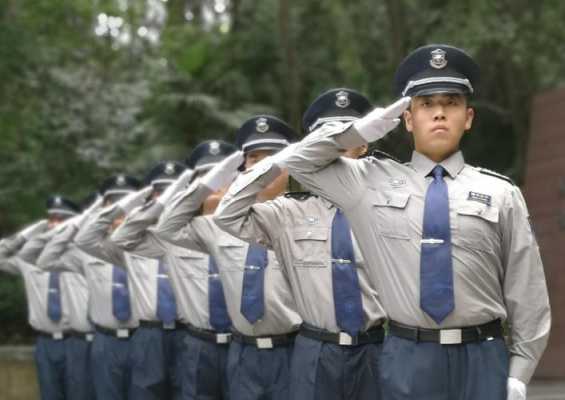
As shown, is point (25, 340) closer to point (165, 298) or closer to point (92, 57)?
point (92, 57)

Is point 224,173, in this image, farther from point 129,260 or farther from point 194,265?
point 129,260

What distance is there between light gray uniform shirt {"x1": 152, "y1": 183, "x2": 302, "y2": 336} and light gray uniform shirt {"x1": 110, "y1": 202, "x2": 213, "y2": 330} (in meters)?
0.89

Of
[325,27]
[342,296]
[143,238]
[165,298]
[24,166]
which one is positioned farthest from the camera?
[325,27]

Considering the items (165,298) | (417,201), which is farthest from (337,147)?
(165,298)

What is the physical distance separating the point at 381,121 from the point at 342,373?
209 centimetres

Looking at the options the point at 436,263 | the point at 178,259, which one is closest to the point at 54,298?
the point at 178,259

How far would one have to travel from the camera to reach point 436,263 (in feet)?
19.1

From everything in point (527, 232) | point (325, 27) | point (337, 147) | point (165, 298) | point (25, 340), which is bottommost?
point (25, 340)

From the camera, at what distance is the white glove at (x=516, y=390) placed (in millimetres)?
5762

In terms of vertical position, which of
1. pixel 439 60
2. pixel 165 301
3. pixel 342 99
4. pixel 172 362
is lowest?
pixel 172 362

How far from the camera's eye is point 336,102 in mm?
7836

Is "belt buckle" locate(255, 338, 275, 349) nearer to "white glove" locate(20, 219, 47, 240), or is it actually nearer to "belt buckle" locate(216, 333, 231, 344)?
"belt buckle" locate(216, 333, 231, 344)

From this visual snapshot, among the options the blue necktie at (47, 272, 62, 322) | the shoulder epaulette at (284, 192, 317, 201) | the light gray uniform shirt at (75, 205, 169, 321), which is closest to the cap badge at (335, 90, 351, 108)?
the shoulder epaulette at (284, 192, 317, 201)

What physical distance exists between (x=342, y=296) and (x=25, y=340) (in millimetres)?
13896
